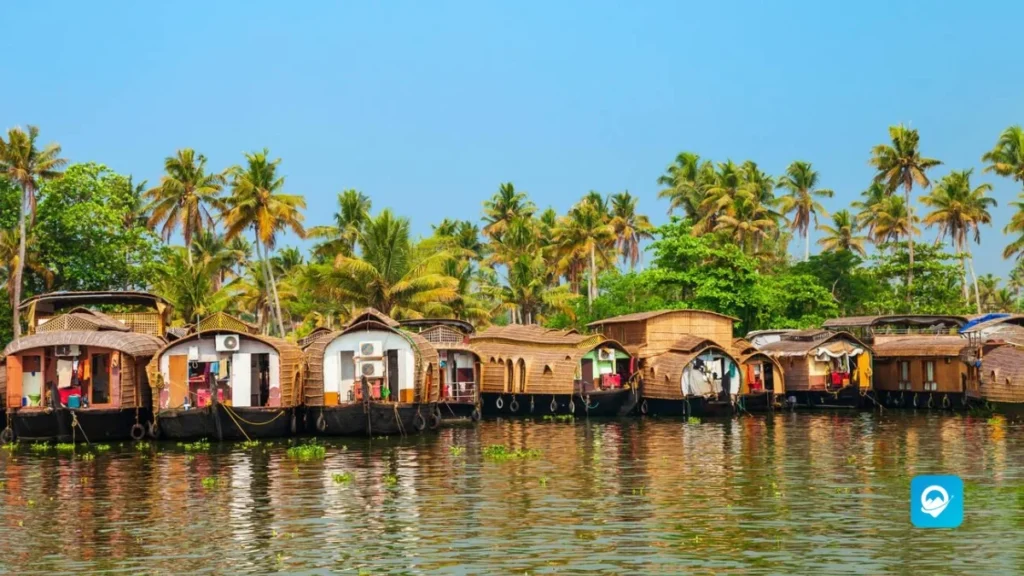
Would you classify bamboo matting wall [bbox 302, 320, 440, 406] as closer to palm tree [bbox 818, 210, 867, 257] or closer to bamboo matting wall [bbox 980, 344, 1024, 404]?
bamboo matting wall [bbox 980, 344, 1024, 404]

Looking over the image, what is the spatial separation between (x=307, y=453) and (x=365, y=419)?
15.3ft

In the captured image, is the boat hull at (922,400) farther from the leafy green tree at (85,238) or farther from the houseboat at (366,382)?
the leafy green tree at (85,238)

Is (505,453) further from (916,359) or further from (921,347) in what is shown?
(916,359)

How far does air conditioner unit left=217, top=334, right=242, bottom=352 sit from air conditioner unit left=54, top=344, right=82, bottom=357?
12.6 feet

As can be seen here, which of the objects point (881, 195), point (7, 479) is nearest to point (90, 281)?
point (7, 479)

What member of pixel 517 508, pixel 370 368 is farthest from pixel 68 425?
pixel 517 508

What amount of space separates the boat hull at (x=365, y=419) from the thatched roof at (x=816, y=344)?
2006 cm

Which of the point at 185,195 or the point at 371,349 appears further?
the point at 185,195

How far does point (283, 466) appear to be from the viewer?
25.8 m

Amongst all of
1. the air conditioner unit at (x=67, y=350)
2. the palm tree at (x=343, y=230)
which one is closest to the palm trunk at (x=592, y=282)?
the palm tree at (x=343, y=230)

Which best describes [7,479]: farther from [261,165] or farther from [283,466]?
[261,165]

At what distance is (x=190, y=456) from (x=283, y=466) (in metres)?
3.94

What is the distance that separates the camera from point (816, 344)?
157ft

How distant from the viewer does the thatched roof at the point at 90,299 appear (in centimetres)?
3659
